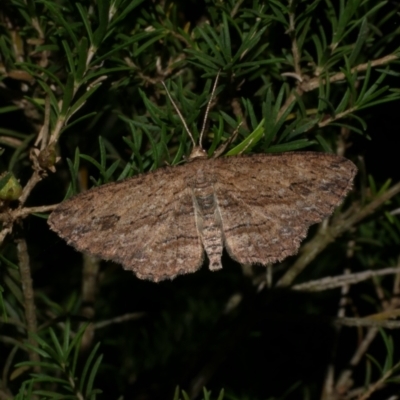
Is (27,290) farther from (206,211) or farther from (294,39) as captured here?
(294,39)

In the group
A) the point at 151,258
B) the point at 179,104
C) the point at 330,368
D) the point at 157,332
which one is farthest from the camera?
the point at 157,332

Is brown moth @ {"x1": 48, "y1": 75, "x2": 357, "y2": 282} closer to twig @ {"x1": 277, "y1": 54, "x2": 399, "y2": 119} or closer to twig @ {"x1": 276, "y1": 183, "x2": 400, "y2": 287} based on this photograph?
twig @ {"x1": 277, "y1": 54, "x2": 399, "y2": 119}

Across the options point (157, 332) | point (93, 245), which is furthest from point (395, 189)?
point (157, 332)

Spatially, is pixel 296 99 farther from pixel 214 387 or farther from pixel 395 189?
pixel 214 387

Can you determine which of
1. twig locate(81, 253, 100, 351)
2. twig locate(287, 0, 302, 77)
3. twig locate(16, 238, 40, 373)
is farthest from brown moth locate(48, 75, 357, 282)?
twig locate(81, 253, 100, 351)

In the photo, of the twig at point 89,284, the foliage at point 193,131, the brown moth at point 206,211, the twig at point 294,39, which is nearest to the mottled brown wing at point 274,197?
the brown moth at point 206,211

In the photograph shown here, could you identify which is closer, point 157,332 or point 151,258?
point 151,258
